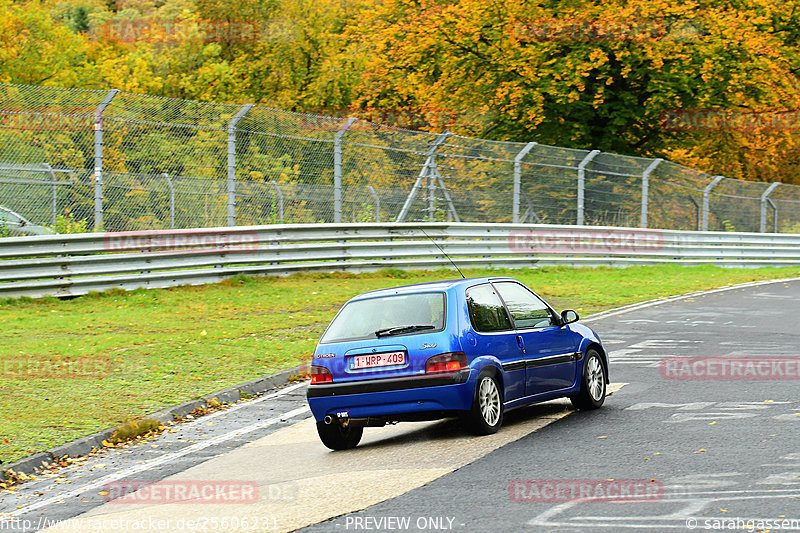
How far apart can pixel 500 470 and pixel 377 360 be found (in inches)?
65.2

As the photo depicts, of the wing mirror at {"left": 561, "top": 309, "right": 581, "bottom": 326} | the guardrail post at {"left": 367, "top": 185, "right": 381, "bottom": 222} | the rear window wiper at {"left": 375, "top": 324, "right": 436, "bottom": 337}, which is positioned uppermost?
the guardrail post at {"left": 367, "top": 185, "right": 381, "bottom": 222}

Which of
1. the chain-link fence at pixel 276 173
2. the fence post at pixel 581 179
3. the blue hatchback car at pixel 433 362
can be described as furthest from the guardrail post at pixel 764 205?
the blue hatchback car at pixel 433 362

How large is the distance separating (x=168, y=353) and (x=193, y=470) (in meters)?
4.82

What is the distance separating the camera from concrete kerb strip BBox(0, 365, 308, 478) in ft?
26.0

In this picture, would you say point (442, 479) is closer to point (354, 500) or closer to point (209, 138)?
point (354, 500)

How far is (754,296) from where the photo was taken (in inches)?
794

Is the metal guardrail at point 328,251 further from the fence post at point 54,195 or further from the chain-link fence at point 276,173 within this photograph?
the fence post at point 54,195

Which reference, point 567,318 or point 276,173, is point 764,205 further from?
point 567,318

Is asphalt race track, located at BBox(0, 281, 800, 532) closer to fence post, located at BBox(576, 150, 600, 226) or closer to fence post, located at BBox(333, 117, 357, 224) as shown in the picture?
fence post, located at BBox(333, 117, 357, 224)

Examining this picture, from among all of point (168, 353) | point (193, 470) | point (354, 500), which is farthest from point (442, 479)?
point (168, 353)

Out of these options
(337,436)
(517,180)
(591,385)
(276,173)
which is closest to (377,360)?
(337,436)

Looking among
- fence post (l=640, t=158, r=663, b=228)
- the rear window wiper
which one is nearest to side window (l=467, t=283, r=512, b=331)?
the rear window wiper

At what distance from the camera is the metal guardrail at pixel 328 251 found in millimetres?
17156

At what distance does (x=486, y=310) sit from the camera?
9023 millimetres
